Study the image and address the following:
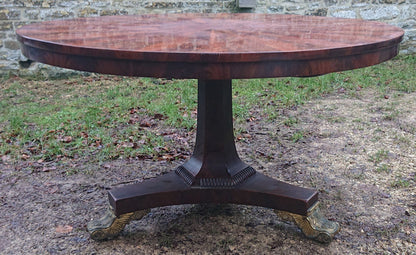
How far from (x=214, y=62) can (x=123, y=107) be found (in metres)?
3.31

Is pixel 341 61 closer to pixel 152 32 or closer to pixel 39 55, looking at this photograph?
pixel 152 32

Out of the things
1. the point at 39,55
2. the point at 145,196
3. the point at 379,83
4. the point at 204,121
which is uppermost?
the point at 39,55

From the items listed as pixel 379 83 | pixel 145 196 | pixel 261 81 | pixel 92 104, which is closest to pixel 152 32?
pixel 145 196

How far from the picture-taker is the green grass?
354 centimetres

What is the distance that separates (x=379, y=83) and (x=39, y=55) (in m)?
4.63

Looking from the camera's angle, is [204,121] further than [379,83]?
No

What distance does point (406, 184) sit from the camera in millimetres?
2830

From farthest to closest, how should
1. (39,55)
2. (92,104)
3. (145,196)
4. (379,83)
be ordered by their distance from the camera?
(379,83) → (92,104) → (145,196) → (39,55)

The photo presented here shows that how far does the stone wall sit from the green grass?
0.36 m

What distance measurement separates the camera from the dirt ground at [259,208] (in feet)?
7.13

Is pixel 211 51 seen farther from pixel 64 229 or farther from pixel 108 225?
pixel 64 229

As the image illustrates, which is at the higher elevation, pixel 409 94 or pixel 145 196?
pixel 145 196

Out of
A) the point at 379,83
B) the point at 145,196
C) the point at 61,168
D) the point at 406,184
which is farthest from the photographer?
the point at 379,83

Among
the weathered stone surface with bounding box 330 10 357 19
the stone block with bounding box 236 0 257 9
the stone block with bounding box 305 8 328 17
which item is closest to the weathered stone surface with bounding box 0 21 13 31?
the stone block with bounding box 236 0 257 9
